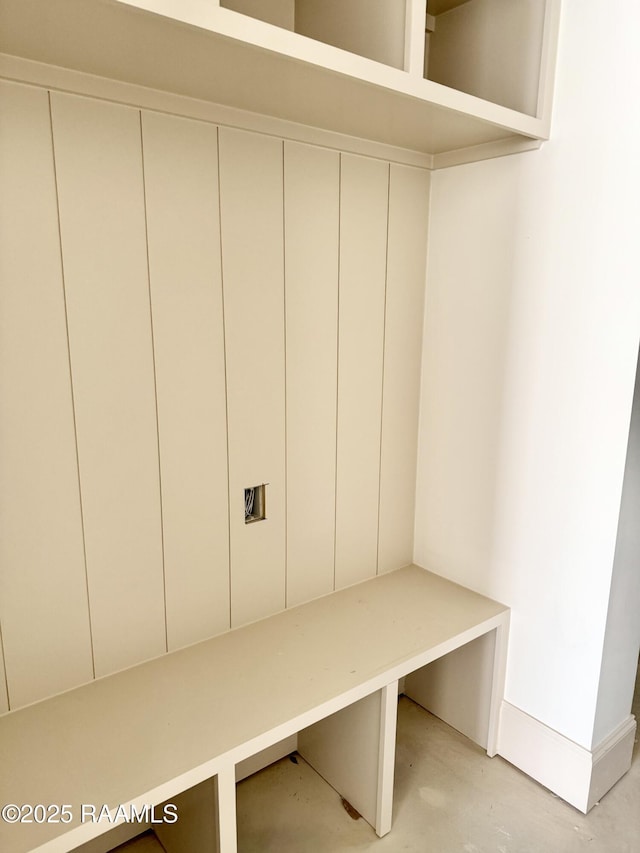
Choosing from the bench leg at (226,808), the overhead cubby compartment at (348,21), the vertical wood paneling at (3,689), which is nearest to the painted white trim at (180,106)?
the overhead cubby compartment at (348,21)

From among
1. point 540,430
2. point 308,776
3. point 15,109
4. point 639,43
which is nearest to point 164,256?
point 15,109

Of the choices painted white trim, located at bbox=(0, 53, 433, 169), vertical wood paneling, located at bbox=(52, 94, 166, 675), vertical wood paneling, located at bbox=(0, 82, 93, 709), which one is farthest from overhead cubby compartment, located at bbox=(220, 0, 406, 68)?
vertical wood paneling, located at bbox=(0, 82, 93, 709)

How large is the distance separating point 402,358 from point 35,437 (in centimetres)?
110

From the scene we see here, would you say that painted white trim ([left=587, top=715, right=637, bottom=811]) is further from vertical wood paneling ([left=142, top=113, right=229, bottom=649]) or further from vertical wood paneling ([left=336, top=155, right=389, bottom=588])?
vertical wood paneling ([left=142, top=113, right=229, bottom=649])

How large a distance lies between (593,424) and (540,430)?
15cm

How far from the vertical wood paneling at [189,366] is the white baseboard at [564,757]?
951 millimetres

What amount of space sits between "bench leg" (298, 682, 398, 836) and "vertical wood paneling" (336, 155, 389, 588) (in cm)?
41

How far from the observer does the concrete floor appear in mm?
1555

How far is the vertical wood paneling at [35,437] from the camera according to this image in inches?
46.7

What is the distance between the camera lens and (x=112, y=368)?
135 centimetres

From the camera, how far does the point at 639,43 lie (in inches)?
54.5

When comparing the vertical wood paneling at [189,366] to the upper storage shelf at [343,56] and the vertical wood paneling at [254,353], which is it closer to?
the vertical wood paneling at [254,353]

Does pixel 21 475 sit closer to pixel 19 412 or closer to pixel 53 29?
pixel 19 412

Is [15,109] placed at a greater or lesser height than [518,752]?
greater
